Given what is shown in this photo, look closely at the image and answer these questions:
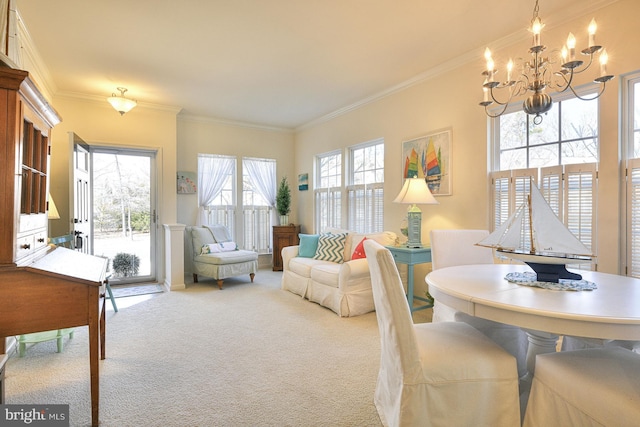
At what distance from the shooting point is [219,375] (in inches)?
89.6

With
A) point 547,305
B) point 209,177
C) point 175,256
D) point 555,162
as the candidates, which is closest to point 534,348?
point 547,305

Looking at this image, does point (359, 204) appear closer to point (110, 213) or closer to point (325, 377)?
point (325, 377)

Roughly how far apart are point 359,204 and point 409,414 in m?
3.60

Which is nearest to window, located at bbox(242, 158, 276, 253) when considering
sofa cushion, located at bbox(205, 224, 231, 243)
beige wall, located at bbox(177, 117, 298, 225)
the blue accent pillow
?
beige wall, located at bbox(177, 117, 298, 225)

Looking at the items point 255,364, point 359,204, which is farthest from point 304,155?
point 255,364

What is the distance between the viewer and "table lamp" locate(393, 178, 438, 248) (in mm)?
3389

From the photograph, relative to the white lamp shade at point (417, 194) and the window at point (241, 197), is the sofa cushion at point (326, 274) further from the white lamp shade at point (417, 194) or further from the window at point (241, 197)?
the window at point (241, 197)

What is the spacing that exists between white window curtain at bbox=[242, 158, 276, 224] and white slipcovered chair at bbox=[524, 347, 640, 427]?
5334 millimetres

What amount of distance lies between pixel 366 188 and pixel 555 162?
2.41 meters

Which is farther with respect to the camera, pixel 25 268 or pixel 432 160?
pixel 432 160

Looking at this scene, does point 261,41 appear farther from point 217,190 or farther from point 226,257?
point 217,190

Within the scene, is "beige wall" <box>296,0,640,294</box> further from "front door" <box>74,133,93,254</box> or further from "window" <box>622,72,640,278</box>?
"front door" <box>74,133,93,254</box>

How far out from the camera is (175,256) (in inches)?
186

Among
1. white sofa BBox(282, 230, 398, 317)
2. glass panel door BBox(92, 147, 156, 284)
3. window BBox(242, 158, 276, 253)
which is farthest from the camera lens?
window BBox(242, 158, 276, 253)
